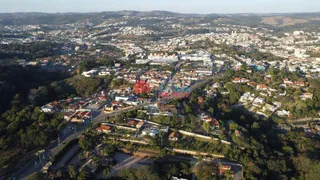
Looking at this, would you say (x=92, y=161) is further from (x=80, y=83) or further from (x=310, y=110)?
(x=310, y=110)

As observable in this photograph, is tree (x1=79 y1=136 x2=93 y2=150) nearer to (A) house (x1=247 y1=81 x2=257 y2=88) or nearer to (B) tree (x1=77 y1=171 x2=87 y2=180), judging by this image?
(B) tree (x1=77 y1=171 x2=87 y2=180)

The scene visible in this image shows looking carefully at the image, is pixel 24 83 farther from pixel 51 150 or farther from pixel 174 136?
pixel 174 136

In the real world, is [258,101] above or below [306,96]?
below

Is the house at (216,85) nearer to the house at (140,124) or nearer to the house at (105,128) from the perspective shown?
the house at (140,124)

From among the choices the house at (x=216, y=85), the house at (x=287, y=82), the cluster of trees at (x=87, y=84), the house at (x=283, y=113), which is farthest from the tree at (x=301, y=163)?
the cluster of trees at (x=87, y=84)

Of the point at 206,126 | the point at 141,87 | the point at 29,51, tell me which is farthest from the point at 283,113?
the point at 29,51

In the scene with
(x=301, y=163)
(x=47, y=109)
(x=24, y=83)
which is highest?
(x=24, y=83)

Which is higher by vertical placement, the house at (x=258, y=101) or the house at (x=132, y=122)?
the house at (x=132, y=122)

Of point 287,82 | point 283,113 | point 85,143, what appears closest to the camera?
point 85,143

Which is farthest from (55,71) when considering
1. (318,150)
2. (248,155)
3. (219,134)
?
(318,150)
